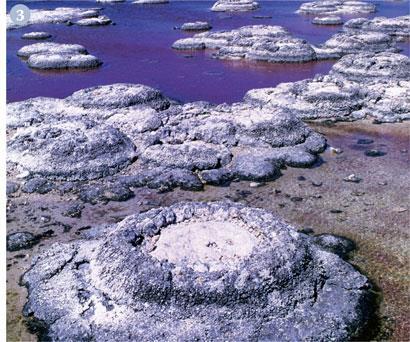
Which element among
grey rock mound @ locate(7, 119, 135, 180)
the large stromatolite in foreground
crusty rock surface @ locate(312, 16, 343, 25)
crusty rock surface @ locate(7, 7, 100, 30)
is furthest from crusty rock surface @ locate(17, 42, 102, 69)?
crusty rock surface @ locate(312, 16, 343, 25)

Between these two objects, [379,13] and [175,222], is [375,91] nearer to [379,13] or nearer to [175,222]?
[175,222]

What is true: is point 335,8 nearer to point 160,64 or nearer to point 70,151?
point 160,64

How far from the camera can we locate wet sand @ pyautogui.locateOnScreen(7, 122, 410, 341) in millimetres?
14547

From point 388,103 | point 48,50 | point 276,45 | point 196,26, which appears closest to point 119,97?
point 388,103

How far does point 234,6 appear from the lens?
6669 cm

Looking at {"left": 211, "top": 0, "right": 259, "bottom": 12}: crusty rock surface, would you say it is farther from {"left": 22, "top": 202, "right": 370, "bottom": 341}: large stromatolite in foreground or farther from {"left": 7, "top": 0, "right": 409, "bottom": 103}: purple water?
{"left": 22, "top": 202, "right": 370, "bottom": 341}: large stromatolite in foreground

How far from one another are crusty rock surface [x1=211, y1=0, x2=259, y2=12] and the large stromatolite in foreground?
183ft

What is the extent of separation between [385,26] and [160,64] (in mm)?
24645

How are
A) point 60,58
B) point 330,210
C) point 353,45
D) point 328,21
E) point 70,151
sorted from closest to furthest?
point 330,210
point 70,151
point 60,58
point 353,45
point 328,21

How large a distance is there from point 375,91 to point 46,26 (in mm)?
38759

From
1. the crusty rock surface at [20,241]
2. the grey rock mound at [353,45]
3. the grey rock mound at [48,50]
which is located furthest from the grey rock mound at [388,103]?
the grey rock mound at [48,50]

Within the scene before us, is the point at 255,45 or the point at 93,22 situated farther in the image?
the point at 93,22

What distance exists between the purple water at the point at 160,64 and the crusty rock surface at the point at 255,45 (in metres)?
1.04

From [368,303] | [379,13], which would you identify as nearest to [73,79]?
[368,303]
